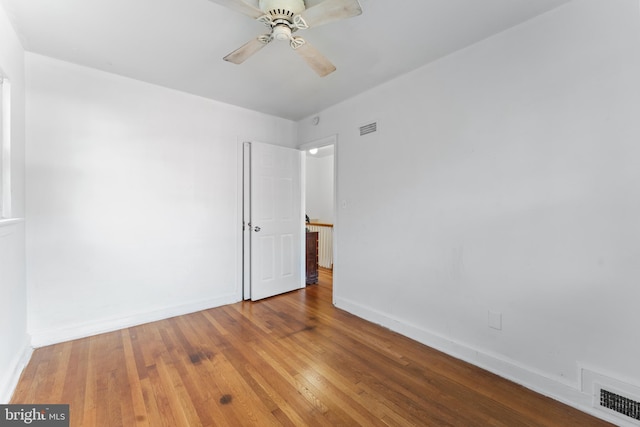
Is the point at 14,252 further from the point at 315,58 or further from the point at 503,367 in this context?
the point at 503,367

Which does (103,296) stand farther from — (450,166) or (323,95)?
(450,166)

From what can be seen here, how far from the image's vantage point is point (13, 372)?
1.84 m

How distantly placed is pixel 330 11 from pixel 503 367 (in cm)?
269

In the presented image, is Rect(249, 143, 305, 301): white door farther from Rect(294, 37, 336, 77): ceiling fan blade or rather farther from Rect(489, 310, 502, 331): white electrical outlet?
Rect(489, 310, 502, 331): white electrical outlet

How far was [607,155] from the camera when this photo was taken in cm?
162

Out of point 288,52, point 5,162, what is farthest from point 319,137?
point 5,162

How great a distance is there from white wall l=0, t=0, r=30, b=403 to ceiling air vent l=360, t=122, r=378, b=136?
291cm

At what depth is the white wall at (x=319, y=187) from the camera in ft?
21.4

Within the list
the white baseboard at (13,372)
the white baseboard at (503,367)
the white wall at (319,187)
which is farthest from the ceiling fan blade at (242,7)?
the white wall at (319,187)

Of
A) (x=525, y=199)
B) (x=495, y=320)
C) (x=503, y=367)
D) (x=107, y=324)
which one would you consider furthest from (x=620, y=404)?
(x=107, y=324)

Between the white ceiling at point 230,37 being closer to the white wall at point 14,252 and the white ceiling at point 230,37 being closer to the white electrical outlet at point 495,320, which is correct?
the white wall at point 14,252

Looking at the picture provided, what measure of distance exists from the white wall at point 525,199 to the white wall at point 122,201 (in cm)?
209

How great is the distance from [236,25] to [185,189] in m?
1.90

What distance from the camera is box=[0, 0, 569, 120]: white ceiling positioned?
1.78 metres
